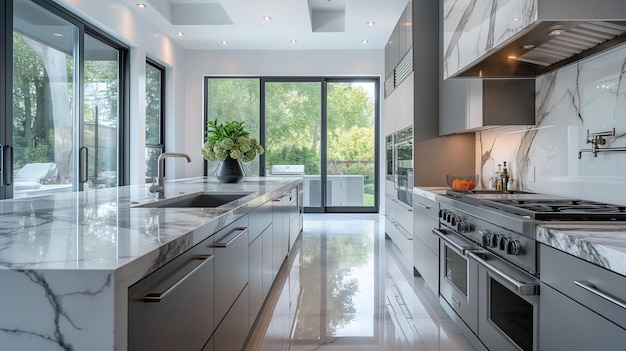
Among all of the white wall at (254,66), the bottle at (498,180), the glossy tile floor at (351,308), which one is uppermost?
the white wall at (254,66)

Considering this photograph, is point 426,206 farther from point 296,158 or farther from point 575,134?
point 296,158

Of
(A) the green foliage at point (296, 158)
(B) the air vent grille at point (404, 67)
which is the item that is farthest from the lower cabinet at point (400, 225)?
(A) the green foliage at point (296, 158)

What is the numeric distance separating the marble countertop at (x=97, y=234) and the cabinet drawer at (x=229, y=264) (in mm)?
66

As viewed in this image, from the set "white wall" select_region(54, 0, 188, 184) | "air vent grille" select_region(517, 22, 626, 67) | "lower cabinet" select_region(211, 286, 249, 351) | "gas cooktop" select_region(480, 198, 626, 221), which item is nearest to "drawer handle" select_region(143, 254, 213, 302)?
"lower cabinet" select_region(211, 286, 249, 351)

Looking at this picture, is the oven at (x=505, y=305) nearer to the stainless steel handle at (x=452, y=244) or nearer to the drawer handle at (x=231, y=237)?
the stainless steel handle at (x=452, y=244)

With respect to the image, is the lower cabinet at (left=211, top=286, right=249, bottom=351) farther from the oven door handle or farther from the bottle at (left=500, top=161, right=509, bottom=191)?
the bottle at (left=500, top=161, right=509, bottom=191)

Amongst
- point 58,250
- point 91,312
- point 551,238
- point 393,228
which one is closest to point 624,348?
point 551,238

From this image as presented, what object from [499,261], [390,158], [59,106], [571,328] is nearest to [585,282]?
[571,328]

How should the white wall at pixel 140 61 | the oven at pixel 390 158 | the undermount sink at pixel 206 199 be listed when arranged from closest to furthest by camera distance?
the undermount sink at pixel 206 199, the white wall at pixel 140 61, the oven at pixel 390 158

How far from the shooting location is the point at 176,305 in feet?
3.51

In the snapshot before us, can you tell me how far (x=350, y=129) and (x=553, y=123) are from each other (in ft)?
Result: 17.1

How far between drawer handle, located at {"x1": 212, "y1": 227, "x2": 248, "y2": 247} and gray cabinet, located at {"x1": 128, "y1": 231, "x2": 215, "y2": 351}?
3.6 inches

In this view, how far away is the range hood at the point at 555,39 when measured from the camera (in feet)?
5.07

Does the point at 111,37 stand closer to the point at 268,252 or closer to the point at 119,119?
the point at 119,119
